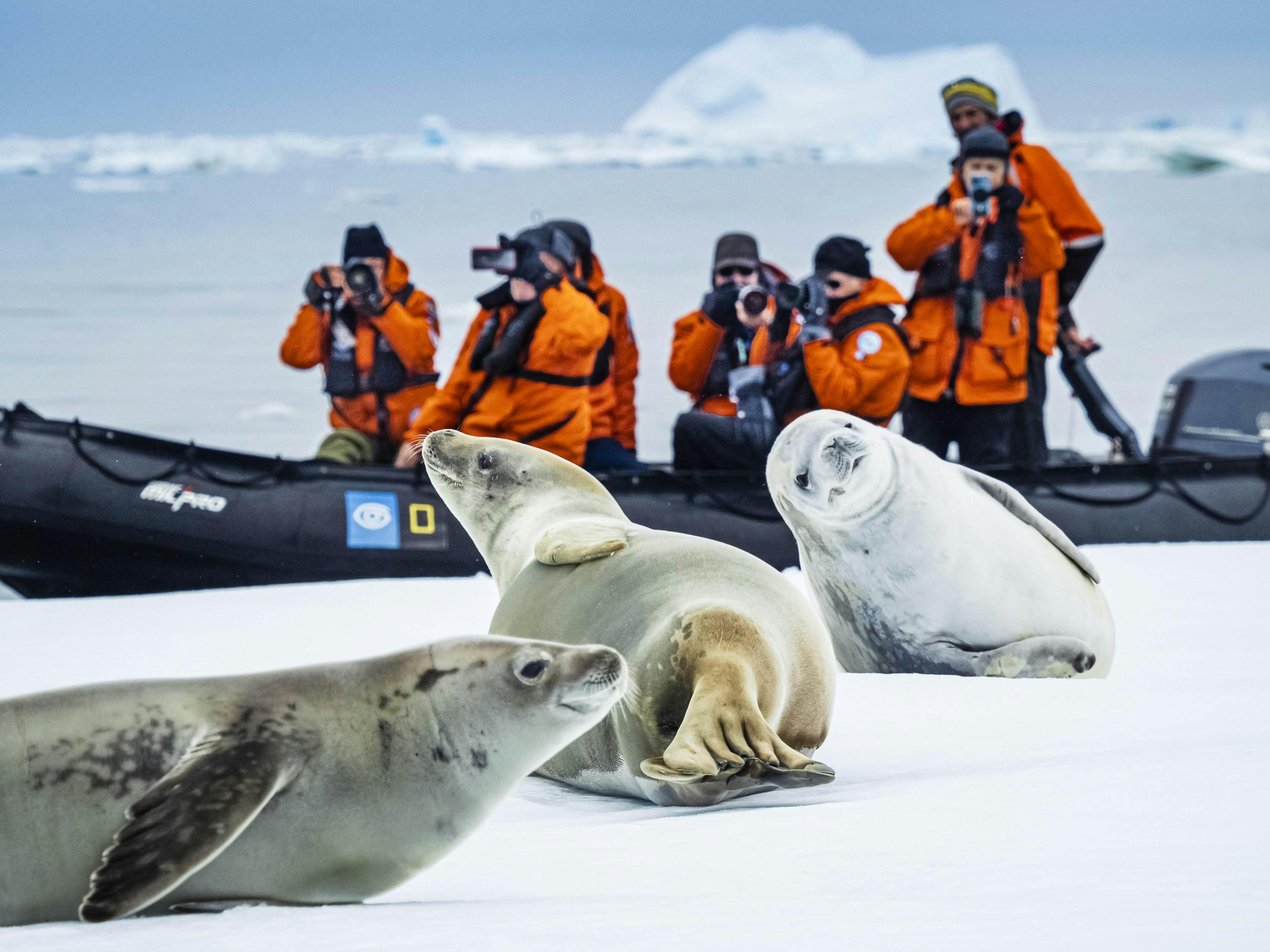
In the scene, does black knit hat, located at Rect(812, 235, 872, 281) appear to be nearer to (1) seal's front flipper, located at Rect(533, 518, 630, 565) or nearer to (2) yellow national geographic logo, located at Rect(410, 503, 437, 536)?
(2) yellow national geographic logo, located at Rect(410, 503, 437, 536)

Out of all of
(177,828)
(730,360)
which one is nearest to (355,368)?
(730,360)

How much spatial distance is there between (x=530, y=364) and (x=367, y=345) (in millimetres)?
958

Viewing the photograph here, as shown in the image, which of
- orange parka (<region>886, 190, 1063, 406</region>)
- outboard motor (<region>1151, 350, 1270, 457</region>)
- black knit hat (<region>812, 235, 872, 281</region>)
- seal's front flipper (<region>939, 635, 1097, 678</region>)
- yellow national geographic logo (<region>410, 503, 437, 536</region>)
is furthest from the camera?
outboard motor (<region>1151, 350, 1270, 457</region>)

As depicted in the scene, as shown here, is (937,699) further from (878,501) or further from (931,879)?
(931,879)

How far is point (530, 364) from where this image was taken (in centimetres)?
531

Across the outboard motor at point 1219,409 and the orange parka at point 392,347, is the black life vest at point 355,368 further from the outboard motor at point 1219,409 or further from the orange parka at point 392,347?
the outboard motor at point 1219,409

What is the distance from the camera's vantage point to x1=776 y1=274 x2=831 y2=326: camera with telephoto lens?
5.05m

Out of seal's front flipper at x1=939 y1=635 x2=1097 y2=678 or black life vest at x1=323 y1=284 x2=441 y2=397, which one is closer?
seal's front flipper at x1=939 y1=635 x2=1097 y2=678

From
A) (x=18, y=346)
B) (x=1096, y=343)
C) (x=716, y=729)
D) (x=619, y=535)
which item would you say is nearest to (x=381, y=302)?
(x=1096, y=343)

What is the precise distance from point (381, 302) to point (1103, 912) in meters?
4.83

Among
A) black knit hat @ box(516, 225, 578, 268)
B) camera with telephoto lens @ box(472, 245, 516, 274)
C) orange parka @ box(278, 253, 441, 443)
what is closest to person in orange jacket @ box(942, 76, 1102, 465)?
black knit hat @ box(516, 225, 578, 268)

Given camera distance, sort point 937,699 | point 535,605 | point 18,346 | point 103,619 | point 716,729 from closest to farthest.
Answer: point 716,729 → point 535,605 → point 937,699 → point 103,619 → point 18,346

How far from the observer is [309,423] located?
10086 millimetres

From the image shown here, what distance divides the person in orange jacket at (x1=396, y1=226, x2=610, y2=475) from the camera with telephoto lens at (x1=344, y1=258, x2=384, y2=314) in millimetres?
704
